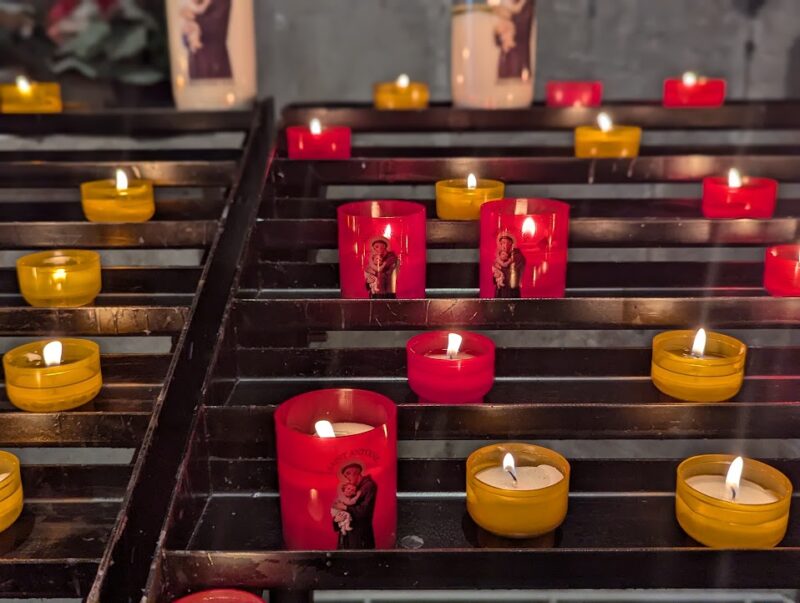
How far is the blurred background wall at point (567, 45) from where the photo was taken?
1.95 m

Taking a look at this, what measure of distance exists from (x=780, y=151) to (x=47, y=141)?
1.52 metres

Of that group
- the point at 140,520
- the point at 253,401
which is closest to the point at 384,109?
the point at 253,401

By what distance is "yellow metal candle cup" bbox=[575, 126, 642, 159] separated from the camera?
5.10ft

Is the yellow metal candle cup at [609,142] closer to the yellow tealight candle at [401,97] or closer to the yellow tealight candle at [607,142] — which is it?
the yellow tealight candle at [607,142]

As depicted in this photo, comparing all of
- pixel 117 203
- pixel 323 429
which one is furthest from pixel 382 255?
pixel 117 203

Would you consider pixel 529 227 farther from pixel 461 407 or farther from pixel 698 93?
pixel 698 93

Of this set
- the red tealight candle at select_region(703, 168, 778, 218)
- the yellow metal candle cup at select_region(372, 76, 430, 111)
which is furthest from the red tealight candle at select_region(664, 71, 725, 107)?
the yellow metal candle cup at select_region(372, 76, 430, 111)

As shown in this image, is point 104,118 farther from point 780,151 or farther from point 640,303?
point 780,151

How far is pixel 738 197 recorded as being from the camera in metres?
1.38

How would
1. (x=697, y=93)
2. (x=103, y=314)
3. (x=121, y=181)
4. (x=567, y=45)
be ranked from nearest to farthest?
(x=103, y=314), (x=121, y=181), (x=697, y=93), (x=567, y=45)

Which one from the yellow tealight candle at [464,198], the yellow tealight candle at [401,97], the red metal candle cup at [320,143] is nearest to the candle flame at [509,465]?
the yellow tealight candle at [464,198]

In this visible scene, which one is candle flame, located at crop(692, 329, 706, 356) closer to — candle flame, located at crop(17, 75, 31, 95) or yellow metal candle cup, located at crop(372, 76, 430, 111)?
A: yellow metal candle cup, located at crop(372, 76, 430, 111)

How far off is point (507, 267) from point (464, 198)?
239mm

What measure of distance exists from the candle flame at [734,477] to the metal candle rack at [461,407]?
70 millimetres
